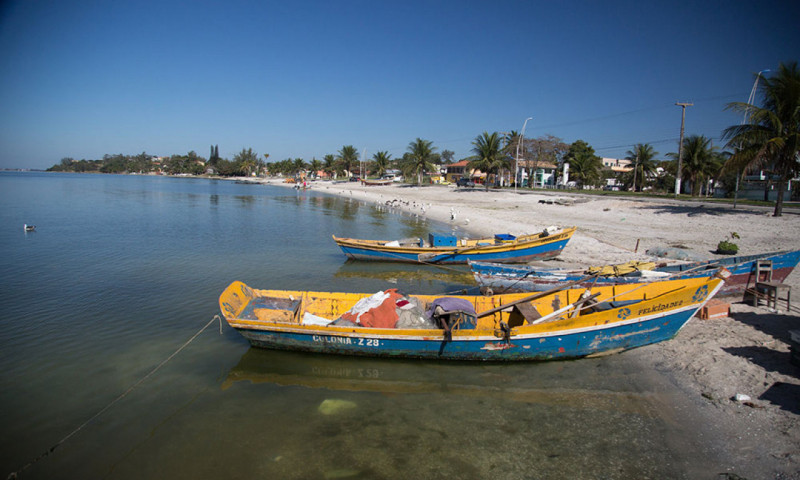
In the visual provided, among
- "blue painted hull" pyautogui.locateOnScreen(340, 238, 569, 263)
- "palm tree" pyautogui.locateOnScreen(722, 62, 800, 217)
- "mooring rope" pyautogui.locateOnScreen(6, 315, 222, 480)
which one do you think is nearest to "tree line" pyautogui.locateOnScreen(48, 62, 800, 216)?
"palm tree" pyautogui.locateOnScreen(722, 62, 800, 217)

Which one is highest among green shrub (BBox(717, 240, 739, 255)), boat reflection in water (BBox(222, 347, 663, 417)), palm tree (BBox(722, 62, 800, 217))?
palm tree (BBox(722, 62, 800, 217))

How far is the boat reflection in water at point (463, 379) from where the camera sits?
8039 millimetres

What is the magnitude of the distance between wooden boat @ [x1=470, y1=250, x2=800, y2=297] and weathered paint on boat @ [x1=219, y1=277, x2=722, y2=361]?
1.38 m

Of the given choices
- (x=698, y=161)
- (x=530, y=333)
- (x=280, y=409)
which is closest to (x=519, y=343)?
(x=530, y=333)

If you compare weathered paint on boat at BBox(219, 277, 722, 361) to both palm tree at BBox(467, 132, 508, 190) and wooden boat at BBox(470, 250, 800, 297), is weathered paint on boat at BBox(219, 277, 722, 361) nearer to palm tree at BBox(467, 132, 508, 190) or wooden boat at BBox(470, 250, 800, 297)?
wooden boat at BBox(470, 250, 800, 297)

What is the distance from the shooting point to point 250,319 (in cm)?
987

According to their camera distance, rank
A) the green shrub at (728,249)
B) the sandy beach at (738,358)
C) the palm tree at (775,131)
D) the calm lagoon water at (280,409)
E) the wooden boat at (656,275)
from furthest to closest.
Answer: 1. the palm tree at (775,131)
2. the green shrub at (728,249)
3. the wooden boat at (656,275)
4. the calm lagoon water at (280,409)
5. the sandy beach at (738,358)

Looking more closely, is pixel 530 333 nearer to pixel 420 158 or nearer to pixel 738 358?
pixel 738 358

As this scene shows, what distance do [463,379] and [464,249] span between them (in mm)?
10166

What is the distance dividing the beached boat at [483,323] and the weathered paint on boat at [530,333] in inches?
0.8

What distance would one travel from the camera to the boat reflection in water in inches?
316

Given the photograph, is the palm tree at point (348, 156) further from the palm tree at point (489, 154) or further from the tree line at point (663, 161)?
the palm tree at point (489, 154)

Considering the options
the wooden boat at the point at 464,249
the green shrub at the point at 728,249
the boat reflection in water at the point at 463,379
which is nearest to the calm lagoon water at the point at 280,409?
the boat reflection in water at the point at 463,379

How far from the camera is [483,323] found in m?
10.1
